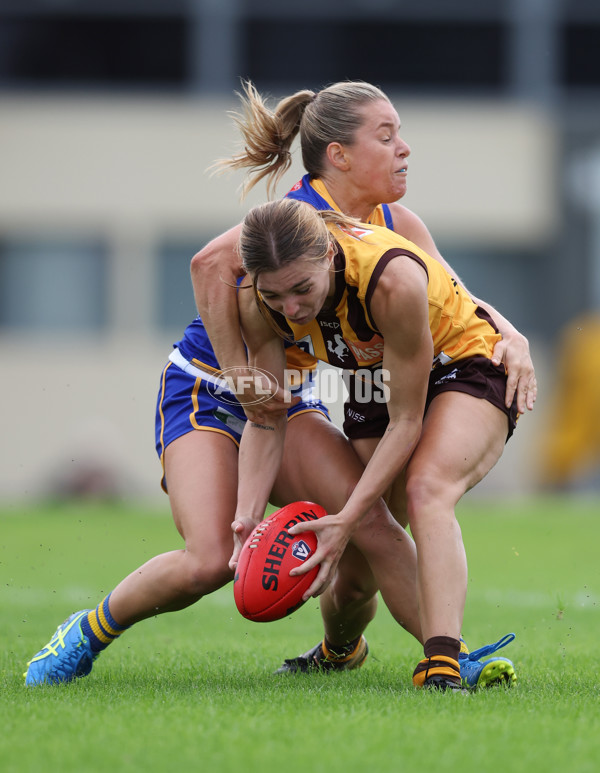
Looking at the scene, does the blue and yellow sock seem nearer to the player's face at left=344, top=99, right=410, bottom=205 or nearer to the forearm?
the forearm

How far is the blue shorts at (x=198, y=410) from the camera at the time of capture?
464 cm

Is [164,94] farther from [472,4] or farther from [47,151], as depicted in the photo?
[472,4]

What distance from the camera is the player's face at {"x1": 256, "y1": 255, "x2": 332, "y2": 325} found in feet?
12.6

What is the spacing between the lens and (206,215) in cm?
1986

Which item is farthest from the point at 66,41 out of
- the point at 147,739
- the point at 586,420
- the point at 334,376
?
the point at 147,739

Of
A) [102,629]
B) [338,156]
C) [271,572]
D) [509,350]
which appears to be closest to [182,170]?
[338,156]

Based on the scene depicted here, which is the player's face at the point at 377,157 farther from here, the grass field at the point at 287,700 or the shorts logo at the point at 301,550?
the grass field at the point at 287,700

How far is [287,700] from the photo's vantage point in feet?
12.7

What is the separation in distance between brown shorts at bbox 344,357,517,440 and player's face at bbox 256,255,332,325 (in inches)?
25.2

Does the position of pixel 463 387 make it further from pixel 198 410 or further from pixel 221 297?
pixel 198 410

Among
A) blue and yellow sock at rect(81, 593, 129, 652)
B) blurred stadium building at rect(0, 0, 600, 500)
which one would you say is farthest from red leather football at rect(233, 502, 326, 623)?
blurred stadium building at rect(0, 0, 600, 500)

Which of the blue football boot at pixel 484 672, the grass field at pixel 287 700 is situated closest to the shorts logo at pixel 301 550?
the grass field at pixel 287 700

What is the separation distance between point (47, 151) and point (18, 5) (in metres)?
3.00

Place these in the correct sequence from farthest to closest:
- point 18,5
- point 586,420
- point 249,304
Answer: point 18,5
point 586,420
point 249,304
